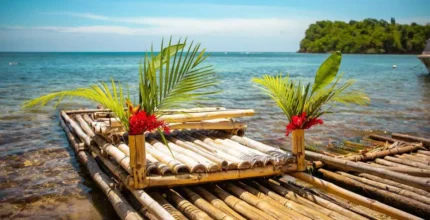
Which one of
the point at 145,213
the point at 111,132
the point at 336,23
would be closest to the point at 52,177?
the point at 111,132

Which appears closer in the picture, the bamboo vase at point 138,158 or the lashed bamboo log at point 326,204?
the lashed bamboo log at point 326,204

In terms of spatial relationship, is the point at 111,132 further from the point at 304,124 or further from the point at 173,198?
the point at 304,124

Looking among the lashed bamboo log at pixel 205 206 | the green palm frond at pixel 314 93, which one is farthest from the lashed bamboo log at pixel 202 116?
the lashed bamboo log at pixel 205 206

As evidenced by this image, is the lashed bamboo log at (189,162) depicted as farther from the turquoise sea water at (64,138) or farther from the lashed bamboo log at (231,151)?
the turquoise sea water at (64,138)

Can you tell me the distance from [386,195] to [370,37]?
128m

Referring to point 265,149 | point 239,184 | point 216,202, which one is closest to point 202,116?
point 265,149

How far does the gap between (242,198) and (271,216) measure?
2.15ft

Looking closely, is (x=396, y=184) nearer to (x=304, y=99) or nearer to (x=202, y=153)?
(x=304, y=99)

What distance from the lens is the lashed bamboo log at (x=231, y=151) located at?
5.51m

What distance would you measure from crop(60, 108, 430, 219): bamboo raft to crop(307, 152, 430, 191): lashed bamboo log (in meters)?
0.01

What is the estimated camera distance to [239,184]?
222 inches

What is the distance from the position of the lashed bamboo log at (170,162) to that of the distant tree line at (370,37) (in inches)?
4791

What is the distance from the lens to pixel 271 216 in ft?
14.8

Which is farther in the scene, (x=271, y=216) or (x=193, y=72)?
(x=193, y=72)
